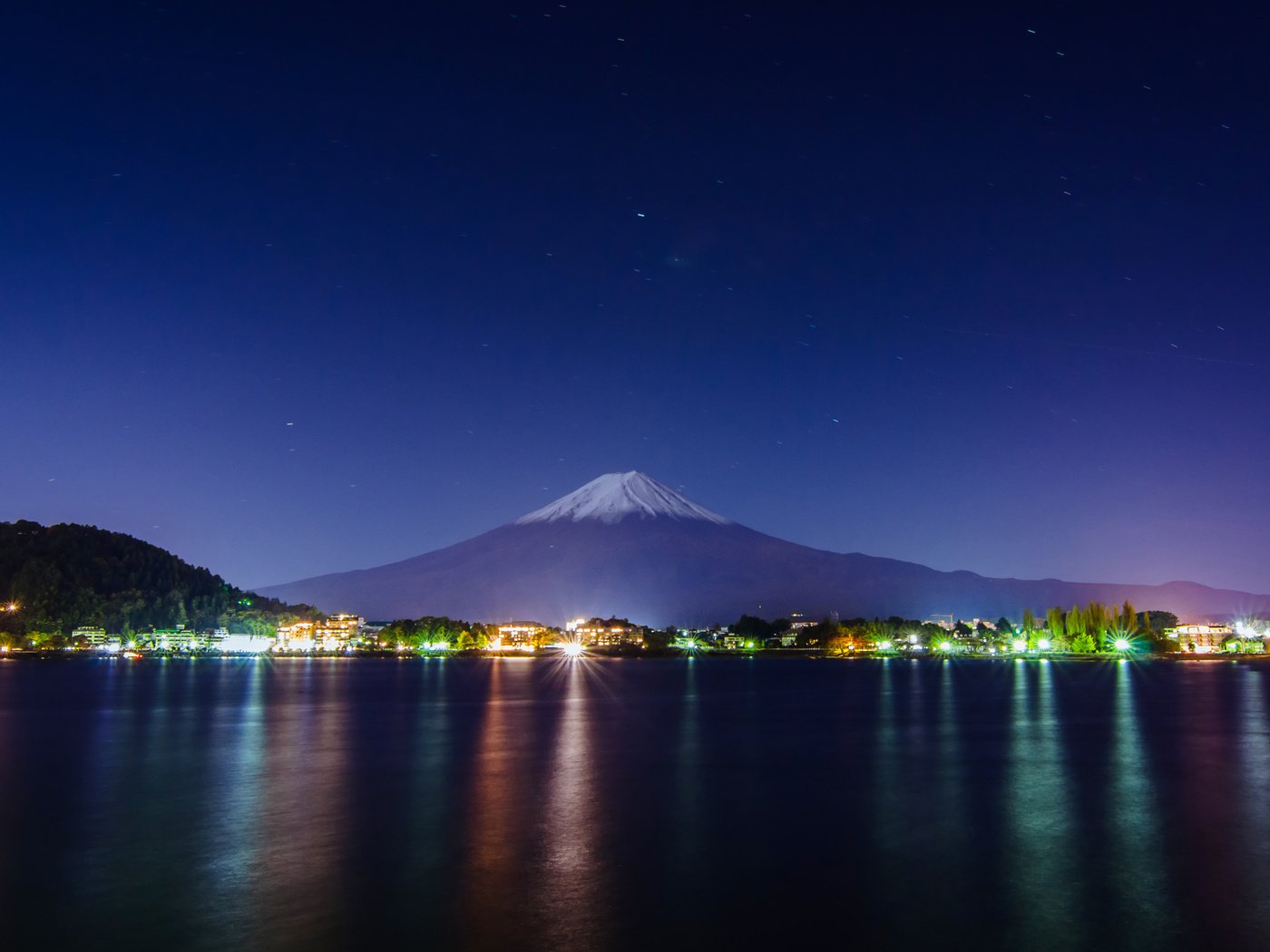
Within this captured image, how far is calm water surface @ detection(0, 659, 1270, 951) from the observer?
11.6 metres

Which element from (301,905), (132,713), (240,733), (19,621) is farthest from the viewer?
(19,621)

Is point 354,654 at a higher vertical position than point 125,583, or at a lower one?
lower

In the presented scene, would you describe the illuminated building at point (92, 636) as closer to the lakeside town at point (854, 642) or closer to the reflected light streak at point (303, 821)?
the lakeside town at point (854, 642)

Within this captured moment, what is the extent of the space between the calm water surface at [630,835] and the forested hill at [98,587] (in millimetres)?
130228

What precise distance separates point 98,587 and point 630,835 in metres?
173

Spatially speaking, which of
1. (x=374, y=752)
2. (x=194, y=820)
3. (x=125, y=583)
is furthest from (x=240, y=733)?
(x=125, y=583)

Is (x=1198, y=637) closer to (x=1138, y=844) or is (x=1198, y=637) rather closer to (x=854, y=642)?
(x=854, y=642)

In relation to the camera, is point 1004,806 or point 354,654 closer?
point 1004,806

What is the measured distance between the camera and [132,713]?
45.6 meters

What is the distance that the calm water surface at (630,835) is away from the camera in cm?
1158

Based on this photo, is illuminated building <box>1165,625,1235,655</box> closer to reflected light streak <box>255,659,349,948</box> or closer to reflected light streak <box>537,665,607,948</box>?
reflected light streak <box>255,659,349,948</box>

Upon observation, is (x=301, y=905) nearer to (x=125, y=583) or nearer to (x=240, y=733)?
(x=240, y=733)

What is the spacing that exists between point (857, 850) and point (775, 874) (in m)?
2.37

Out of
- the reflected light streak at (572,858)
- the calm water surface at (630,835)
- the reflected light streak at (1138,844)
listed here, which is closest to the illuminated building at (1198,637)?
the calm water surface at (630,835)
